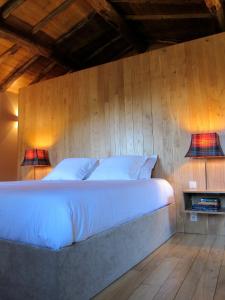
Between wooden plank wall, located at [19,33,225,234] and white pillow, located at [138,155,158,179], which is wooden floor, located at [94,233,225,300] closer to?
wooden plank wall, located at [19,33,225,234]

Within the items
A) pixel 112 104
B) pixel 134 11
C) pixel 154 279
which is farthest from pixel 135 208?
pixel 134 11

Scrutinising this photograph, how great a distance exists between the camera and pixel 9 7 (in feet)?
11.5

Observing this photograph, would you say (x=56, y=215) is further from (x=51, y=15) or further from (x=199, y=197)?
(x=51, y=15)

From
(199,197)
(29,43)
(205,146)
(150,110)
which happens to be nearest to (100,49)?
(29,43)

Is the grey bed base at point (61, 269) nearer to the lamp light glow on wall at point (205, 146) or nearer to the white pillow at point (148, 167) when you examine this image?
the white pillow at point (148, 167)

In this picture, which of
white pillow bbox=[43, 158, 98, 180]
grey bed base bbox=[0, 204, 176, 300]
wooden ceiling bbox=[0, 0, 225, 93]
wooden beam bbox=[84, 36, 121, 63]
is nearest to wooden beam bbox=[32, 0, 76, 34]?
wooden ceiling bbox=[0, 0, 225, 93]

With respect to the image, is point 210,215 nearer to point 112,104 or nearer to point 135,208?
point 135,208

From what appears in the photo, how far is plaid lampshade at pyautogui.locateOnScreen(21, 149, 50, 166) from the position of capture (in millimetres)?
4116

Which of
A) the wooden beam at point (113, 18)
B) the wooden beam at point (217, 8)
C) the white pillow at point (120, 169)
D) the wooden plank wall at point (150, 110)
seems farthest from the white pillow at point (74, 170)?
the wooden beam at point (217, 8)

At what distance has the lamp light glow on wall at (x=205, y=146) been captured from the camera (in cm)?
284

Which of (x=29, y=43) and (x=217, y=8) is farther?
(x=29, y=43)

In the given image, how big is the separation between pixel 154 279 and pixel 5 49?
13.5 feet

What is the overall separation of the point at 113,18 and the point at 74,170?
2359 millimetres

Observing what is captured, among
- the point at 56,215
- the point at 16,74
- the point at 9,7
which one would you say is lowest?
the point at 56,215
